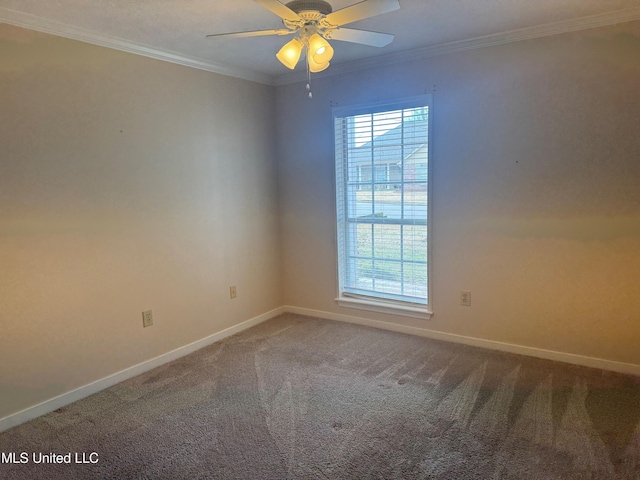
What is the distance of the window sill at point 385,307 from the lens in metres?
3.60

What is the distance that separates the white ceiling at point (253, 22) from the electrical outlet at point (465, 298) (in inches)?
71.8

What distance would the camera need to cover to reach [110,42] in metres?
2.79

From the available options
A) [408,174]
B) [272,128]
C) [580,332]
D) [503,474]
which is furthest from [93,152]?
[580,332]

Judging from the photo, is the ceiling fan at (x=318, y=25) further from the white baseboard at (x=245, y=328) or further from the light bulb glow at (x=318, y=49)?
the white baseboard at (x=245, y=328)

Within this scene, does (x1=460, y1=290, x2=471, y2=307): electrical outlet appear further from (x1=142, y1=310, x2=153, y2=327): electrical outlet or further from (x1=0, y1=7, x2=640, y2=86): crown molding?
(x1=142, y1=310, x2=153, y2=327): electrical outlet

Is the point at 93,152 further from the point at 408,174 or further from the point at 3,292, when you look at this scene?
the point at 408,174

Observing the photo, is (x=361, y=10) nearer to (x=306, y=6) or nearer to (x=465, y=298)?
(x=306, y=6)

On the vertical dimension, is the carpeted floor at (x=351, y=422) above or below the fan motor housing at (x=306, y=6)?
below

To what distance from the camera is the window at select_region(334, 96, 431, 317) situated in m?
3.48

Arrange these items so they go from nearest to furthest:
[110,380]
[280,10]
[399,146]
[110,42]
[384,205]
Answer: [280,10], [110,42], [110,380], [399,146], [384,205]

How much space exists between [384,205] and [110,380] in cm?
246

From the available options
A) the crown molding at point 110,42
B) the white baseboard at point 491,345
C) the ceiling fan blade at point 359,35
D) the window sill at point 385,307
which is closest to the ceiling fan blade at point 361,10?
the ceiling fan blade at point 359,35

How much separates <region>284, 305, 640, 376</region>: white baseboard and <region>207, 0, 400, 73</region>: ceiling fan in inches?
90.3

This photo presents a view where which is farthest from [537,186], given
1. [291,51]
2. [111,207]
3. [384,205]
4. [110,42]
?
[110,42]
